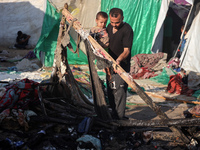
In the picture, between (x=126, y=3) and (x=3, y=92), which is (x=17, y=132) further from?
(x=126, y=3)

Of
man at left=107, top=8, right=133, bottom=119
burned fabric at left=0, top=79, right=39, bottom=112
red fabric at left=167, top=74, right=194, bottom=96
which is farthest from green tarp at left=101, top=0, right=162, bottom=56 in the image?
burned fabric at left=0, top=79, right=39, bottom=112

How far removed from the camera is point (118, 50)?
381cm

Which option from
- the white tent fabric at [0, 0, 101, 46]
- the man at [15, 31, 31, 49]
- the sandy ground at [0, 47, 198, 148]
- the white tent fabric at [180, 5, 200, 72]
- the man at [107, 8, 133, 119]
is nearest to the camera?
the man at [107, 8, 133, 119]

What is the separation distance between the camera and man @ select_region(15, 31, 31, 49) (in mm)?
13762

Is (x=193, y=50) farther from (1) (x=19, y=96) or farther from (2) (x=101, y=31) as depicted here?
(1) (x=19, y=96)

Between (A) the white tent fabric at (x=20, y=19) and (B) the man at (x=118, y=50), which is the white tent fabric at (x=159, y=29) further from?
(A) the white tent fabric at (x=20, y=19)

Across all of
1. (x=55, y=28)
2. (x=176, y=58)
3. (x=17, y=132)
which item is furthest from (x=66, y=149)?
(x=176, y=58)

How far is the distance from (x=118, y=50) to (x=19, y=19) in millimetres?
12181

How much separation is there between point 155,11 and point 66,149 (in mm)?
7626

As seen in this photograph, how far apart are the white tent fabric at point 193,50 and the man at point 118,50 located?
467 centimetres

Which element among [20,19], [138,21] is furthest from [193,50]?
[20,19]

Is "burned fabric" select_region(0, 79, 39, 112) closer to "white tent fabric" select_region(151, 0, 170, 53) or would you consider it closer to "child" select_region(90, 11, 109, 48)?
"child" select_region(90, 11, 109, 48)

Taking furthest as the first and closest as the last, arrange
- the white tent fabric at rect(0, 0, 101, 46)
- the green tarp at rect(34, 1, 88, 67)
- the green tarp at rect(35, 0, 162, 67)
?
the white tent fabric at rect(0, 0, 101, 46) → the green tarp at rect(35, 0, 162, 67) → the green tarp at rect(34, 1, 88, 67)

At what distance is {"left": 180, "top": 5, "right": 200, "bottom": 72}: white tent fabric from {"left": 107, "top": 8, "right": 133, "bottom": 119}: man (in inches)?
184
